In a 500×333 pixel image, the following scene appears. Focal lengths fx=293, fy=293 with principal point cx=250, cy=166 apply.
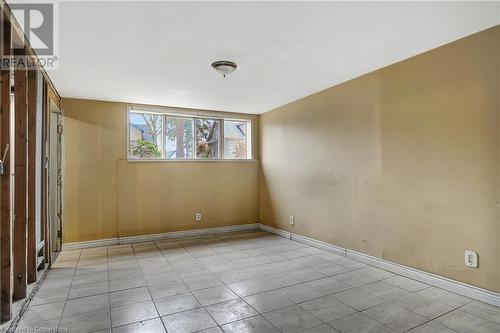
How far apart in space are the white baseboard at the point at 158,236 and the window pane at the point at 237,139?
135cm

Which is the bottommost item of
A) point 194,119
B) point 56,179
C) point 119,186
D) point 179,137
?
point 119,186

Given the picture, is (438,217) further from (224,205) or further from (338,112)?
(224,205)

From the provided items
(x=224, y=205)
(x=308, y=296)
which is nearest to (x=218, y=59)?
(x=308, y=296)

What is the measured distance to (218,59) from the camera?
117 inches

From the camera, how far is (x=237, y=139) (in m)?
5.74

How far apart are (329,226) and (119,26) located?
133 inches

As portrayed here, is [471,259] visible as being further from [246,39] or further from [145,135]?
[145,135]

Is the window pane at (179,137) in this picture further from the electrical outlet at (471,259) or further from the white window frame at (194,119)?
A: the electrical outlet at (471,259)

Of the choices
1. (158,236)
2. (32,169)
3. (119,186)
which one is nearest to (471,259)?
(32,169)

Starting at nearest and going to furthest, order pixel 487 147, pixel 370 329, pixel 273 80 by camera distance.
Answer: pixel 370 329 < pixel 487 147 < pixel 273 80

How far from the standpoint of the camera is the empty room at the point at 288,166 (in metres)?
2.17

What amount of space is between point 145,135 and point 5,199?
114 inches

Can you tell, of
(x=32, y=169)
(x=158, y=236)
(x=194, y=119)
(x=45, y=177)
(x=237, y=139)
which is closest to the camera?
(x=32, y=169)

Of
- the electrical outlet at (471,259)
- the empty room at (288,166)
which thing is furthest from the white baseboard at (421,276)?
the electrical outlet at (471,259)
